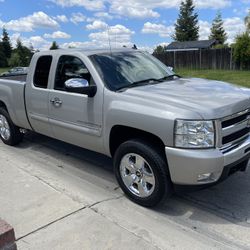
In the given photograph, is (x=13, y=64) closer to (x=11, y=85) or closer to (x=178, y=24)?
(x=178, y=24)

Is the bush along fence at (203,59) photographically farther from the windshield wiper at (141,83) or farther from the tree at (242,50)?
the windshield wiper at (141,83)

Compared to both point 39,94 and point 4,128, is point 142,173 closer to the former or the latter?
point 39,94

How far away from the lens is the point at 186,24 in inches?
2768

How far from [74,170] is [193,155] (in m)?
2.37

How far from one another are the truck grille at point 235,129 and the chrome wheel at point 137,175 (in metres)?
0.87

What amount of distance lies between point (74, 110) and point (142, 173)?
137cm

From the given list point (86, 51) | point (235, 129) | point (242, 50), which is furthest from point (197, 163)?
point (242, 50)

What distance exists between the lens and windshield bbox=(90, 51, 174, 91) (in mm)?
4547

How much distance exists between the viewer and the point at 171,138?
3.60 metres

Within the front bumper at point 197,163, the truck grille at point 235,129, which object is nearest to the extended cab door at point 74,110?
the front bumper at point 197,163

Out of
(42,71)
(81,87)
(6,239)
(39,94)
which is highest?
(42,71)

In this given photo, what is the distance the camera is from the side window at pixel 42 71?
5.41 meters


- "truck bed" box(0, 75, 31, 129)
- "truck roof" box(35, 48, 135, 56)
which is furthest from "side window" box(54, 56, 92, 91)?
"truck bed" box(0, 75, 31, 129)

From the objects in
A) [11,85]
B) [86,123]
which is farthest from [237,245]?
[11,85]
